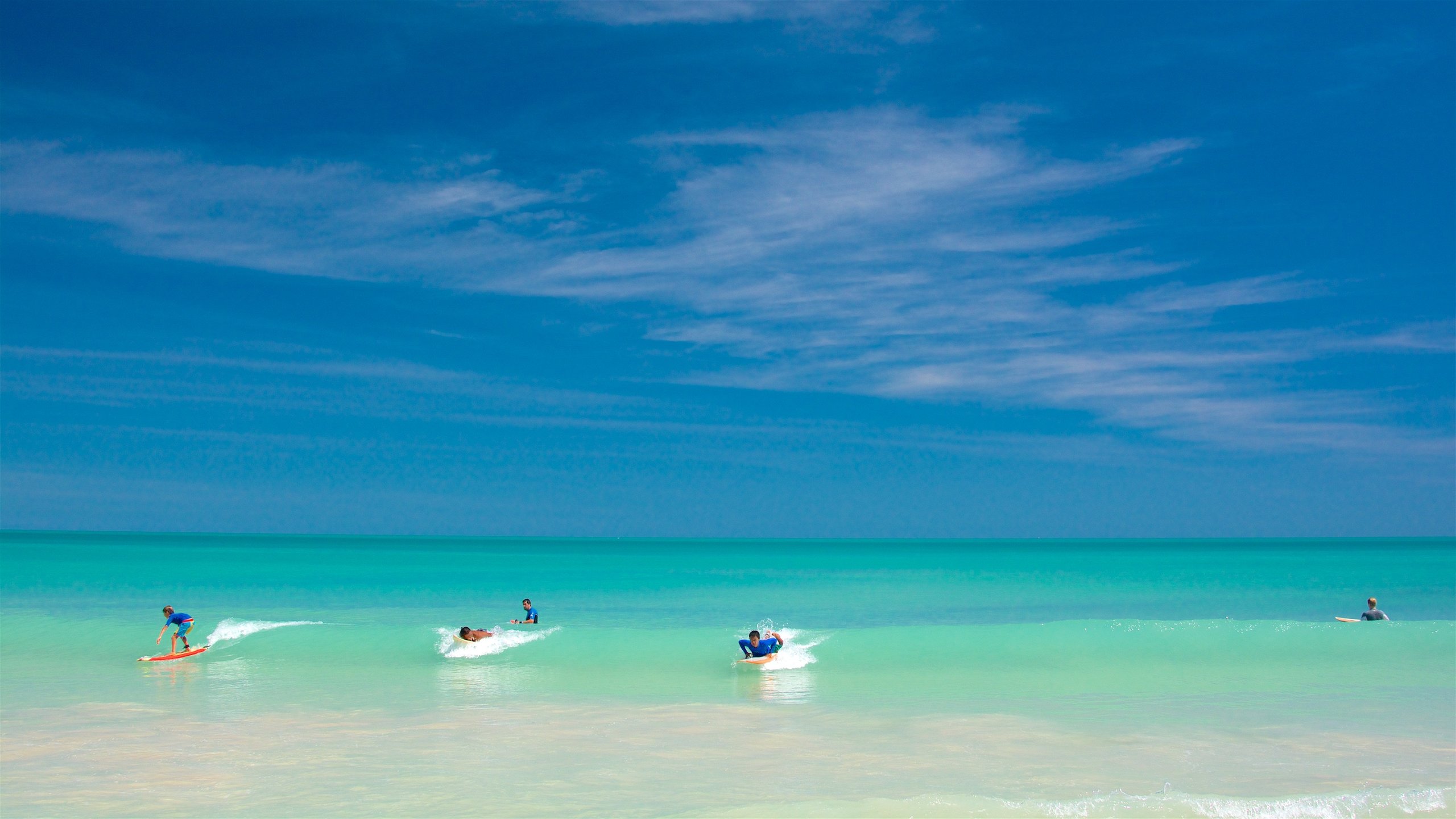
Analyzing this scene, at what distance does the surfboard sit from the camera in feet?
64.3

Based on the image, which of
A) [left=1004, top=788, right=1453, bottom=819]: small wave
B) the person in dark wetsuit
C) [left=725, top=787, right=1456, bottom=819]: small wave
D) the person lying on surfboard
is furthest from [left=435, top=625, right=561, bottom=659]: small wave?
the person in dark wetsuit

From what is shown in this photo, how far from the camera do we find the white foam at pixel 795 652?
758 inches

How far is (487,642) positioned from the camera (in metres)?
21.5

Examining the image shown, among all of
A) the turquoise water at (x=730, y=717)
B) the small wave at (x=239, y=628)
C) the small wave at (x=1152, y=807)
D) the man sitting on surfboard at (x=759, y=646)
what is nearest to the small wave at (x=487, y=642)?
the turquoise water at (x=730, y=717)

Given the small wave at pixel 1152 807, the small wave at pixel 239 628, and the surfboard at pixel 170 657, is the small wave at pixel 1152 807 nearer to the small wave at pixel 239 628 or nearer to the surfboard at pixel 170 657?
the surfboard at pixel 170 657

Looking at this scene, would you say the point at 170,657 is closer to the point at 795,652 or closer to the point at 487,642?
the point at 487,642

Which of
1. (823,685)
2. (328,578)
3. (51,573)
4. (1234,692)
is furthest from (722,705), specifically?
(51,573)

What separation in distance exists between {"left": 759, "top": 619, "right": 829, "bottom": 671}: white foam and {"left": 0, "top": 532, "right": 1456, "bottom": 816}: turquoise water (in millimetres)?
96

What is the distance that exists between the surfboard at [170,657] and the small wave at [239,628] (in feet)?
5.96

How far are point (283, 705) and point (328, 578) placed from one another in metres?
43.9

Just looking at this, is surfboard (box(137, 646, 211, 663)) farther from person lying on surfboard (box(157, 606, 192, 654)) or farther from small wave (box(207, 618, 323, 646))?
small wave (box(207, 618, 323, 646))

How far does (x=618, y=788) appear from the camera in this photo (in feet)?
34.0

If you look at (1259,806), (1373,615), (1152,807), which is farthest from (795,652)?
(1373,615)

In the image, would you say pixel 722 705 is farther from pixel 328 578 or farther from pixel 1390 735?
pixel 328 578
